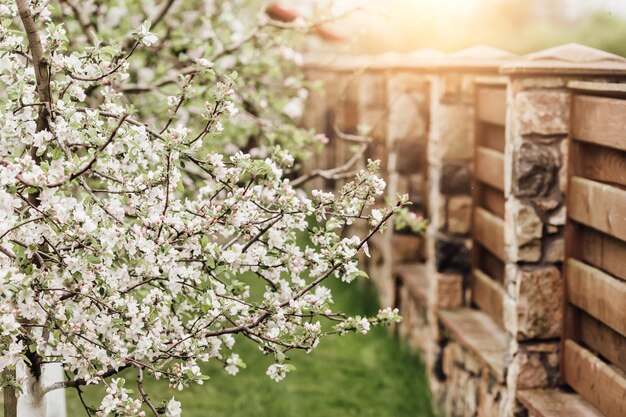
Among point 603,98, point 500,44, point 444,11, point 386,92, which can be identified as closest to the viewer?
point 603,98

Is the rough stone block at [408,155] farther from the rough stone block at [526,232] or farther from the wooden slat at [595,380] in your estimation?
the wooden slat at [595,380]

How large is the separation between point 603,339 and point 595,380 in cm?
16

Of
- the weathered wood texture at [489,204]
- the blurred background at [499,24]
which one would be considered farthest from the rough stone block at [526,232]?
the blurred background at [499,24]

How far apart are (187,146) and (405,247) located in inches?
163

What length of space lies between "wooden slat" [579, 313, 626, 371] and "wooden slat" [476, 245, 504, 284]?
44.2 inches

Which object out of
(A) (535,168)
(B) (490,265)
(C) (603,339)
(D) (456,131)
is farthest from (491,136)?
(C) (603,339)

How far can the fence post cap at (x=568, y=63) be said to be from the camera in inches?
133

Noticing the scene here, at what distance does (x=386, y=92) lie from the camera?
7.32 metres

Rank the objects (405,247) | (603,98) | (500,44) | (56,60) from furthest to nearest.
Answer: (500,44) < (405,247) < (603,98) < (56,60)

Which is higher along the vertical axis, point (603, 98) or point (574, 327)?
point (603, 98)

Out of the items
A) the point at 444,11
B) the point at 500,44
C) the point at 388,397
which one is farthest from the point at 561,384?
the point at 500,44

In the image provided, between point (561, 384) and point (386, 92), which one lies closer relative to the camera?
point (561, 384)

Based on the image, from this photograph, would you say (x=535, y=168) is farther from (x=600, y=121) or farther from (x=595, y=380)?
(x=595, y=380)

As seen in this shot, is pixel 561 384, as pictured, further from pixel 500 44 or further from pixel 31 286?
pixel 500 44
